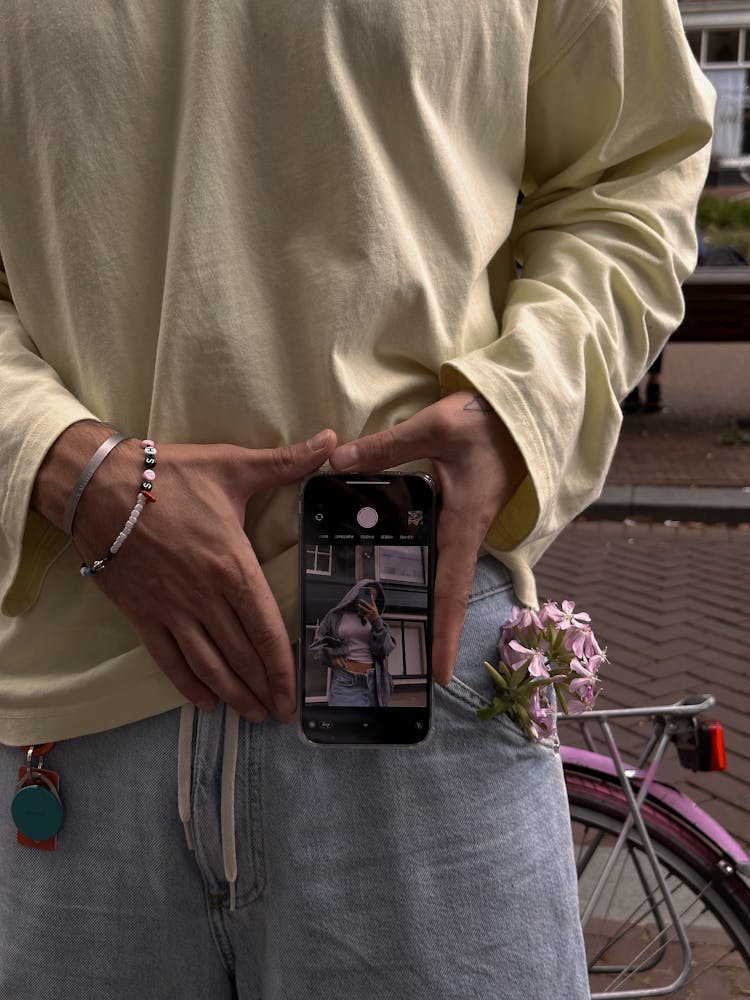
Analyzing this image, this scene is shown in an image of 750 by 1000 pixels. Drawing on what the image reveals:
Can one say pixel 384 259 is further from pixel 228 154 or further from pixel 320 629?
pixel 320 629

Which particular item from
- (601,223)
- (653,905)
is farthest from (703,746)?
(601,223)

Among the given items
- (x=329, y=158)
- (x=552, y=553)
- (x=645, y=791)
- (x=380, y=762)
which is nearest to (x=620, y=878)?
(x=645, y=791)

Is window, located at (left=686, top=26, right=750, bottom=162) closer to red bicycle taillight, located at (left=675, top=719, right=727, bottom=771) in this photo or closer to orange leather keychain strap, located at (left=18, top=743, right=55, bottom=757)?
red bicycle taillight, located at (left=675, top=719, right=727, bottom=771)

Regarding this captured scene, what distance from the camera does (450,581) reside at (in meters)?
1.02

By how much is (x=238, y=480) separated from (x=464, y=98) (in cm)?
43

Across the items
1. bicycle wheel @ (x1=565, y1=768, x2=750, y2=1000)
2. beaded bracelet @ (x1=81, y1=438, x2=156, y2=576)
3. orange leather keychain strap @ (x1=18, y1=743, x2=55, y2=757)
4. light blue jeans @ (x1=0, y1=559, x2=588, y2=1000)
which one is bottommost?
bicycle wheel @ (x1=565, y1=768, x2=750, y2=1000)

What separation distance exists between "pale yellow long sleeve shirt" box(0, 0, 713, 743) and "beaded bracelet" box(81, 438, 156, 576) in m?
0.05

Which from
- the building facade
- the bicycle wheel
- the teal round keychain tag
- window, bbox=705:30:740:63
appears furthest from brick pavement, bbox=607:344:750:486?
window, bbox=705:30:740:63

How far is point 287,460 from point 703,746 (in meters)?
1.57

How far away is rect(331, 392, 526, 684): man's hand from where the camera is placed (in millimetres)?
993

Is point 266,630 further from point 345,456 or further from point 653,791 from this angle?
point 653,791

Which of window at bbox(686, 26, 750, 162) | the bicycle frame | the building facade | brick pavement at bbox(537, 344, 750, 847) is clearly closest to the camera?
the bicycle frame

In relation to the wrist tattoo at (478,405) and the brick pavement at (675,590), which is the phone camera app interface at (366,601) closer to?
the wrist tattoo at (478,405)

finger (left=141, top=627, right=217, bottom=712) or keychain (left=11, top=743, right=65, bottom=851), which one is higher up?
finger (left=141, top=627, right=217, bottom=712)
